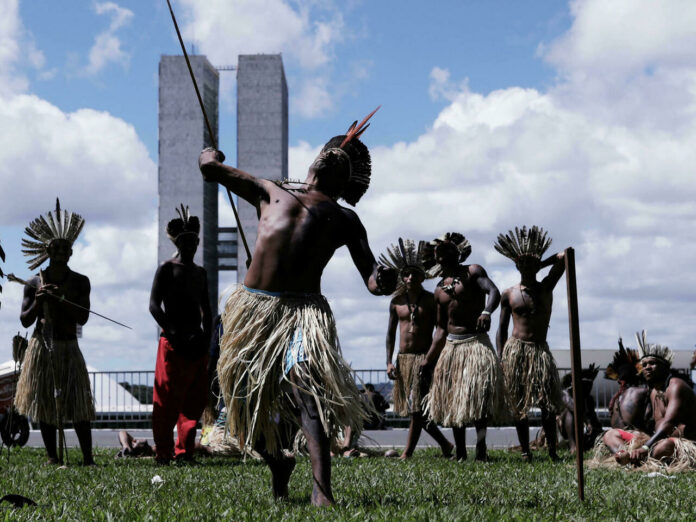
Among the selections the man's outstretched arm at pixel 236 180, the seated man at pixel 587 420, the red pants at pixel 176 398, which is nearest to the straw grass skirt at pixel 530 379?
the seated man at pixel 587 420

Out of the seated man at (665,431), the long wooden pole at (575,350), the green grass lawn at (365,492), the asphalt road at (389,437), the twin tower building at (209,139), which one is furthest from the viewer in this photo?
the twin tower building at (209,139)

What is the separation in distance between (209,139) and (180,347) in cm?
5699

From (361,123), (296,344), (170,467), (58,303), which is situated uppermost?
(361,123)

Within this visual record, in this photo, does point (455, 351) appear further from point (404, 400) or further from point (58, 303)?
point (58, 303)

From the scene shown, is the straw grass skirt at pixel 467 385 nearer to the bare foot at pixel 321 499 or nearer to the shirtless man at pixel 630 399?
the shirtless man at pixel 630 399

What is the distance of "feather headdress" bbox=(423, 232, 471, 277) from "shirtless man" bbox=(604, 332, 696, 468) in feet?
6.49

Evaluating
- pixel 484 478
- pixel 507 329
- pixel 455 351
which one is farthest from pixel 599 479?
pixel 507 329

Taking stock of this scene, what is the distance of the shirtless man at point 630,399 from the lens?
331 inches

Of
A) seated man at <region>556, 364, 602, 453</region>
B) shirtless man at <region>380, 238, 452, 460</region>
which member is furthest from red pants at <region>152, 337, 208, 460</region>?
seated man at <region>556, 364, 602, 453</region>

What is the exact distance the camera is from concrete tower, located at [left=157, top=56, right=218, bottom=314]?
6481 centimetres

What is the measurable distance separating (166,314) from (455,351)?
8.47ft

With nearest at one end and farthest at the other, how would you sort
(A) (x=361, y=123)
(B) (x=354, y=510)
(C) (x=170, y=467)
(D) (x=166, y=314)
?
(B) (x=354, y=510) → (A) (x=361, y=123) → (C) (x=170, y=467) → (D) (x=166, y=314)

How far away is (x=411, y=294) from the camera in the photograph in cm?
945

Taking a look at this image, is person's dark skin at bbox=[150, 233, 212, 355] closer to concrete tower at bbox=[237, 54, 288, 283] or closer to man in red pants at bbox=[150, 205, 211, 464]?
man in red pants at bbox=[150, 205, 211, 464]
